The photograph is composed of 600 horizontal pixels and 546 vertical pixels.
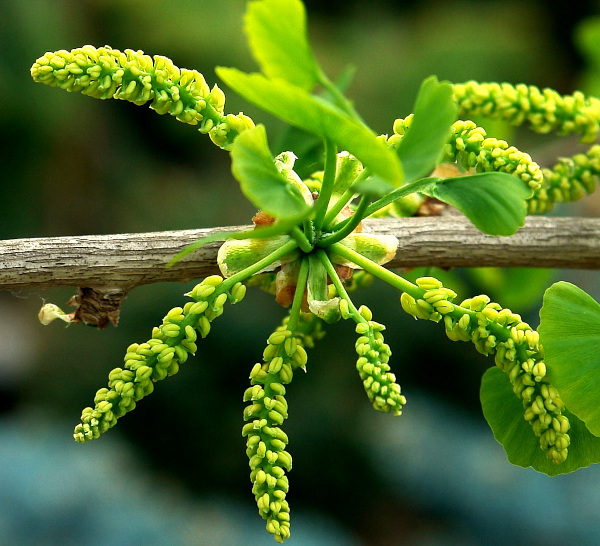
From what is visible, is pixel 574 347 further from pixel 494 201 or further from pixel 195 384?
pixel 195 384

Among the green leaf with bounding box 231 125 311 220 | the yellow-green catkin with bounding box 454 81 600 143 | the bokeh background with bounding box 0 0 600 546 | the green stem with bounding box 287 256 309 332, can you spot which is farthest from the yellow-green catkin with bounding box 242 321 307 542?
the bokeh background with bounding box 0 0 600 546

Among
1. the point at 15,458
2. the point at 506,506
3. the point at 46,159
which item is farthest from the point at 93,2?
the point at 506,506

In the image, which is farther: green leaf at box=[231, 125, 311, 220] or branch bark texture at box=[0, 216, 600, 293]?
branch bark texture at box=[0, 216, 600, 293]

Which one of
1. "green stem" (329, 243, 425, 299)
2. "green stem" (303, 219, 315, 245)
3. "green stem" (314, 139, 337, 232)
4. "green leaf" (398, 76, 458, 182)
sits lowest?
"green stem" (329, 243, 425, 299)

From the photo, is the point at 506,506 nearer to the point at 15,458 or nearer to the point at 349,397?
the point at 349,397

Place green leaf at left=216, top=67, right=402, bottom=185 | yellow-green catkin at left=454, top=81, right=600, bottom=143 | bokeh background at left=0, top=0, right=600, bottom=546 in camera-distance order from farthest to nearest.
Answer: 1. bokeh background at left=0, top=0, right=600, bottom=546
2. yellow-green catkin at left=454, top=81, right=600, bottom=143
3. green leaf at left=216, top=67, right=402, bottom=185

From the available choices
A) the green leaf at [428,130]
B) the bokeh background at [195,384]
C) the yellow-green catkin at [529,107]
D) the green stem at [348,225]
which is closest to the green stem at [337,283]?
the green stem at [348,225]

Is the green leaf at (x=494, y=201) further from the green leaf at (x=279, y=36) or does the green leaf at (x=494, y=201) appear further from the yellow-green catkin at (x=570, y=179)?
the yellow-green catkin at (x=570, y=179)

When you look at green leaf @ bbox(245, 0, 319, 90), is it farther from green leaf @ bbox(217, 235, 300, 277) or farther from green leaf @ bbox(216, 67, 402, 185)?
green leaf @ bbox(217, 235, 300, 277)
